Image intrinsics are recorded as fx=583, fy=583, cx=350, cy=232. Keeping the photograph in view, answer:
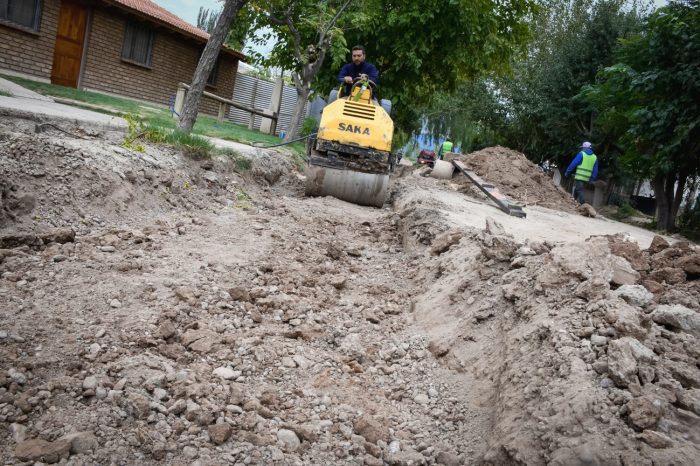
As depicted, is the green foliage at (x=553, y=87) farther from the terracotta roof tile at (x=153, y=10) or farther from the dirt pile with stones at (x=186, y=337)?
the dirt pile with stones at (x=186, y=337)

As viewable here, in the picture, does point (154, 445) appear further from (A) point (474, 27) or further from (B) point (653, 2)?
(B) point (653, 2)

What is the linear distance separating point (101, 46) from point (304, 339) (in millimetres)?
16516

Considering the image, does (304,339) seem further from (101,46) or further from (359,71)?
(101,46)

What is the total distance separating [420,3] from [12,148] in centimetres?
1275

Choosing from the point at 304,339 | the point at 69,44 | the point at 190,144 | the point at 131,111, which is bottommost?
the point at 304,339

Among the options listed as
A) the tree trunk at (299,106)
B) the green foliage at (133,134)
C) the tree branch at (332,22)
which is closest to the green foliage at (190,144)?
the green foliage at (133,134)

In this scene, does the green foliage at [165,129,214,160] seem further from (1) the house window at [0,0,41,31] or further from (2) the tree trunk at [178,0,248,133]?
(1) the house window at [0,0,41,31]

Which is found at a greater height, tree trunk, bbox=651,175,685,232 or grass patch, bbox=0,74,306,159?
tree trunk, bbox=651,175,685,232

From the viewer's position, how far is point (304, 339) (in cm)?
427

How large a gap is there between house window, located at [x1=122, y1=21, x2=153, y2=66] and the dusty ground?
13891 millimetres

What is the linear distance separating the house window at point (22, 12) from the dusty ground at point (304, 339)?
1148 centimetres

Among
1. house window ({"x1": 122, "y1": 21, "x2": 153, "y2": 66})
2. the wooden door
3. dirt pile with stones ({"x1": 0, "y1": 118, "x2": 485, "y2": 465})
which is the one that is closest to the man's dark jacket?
dirt pile with stones ({"x1": 0, "y1": 118, "x2": 485, "y2": 465})

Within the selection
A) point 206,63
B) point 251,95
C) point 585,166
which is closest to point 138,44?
point 251,95

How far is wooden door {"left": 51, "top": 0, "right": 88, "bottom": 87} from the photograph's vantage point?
54.4ft
